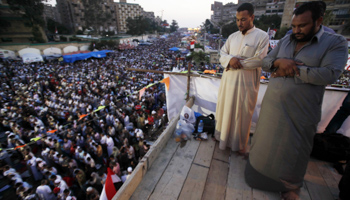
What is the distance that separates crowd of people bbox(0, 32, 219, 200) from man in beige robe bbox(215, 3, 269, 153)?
3.38 metres

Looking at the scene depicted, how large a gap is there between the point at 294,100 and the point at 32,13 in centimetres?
3645

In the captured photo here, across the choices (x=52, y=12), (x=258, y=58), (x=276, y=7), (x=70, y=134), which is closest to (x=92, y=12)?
(x=52, y=12)

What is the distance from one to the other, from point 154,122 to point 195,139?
5933mm

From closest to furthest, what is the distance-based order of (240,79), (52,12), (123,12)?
(240,79) → (52,12) → (123,12)

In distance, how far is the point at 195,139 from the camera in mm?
2768

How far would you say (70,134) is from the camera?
710cm

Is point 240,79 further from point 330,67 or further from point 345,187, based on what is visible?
point 345,187

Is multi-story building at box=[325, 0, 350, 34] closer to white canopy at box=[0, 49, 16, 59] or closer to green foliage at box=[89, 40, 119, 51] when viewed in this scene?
green foliage at box=[89, 40, 119, 51]

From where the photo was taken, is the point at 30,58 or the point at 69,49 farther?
the point at 69,49

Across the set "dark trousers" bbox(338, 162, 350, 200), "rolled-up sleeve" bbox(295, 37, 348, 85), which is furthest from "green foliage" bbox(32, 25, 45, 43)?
"dark trousers" bbox(338, 162, 350, 200)

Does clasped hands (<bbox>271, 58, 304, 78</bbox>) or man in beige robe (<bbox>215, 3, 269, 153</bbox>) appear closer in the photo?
clasped hands (<bbox>271, 58, 304, 78</bbox>)

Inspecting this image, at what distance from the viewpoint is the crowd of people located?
16.1 ft

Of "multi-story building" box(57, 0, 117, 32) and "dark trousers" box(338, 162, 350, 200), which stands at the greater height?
"multi-story building" box(57, 0, 117, 32)

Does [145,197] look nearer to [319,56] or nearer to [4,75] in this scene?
[319,56]
